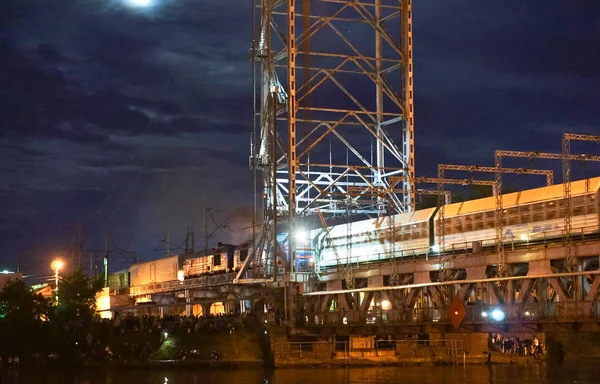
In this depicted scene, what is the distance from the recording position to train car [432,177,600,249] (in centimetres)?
5650

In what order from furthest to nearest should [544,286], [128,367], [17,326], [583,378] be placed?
[17,326] → [128,367] → [583,378] → [544,286]

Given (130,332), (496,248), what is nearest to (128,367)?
(130,332)

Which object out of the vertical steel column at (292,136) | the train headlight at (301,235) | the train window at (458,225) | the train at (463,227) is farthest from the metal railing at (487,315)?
the train headlight at (301,235)

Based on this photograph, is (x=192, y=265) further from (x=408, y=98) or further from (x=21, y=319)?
(x=408, y=98)

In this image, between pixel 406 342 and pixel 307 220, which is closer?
pixel 406 342

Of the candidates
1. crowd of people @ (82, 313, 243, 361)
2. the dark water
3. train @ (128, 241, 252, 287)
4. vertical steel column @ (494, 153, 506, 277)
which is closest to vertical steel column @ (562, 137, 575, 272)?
vertical steel column @ (494, 153, 506, 277)

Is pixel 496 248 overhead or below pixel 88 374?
overhead

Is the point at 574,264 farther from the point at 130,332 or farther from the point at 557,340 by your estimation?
the point at 130,332

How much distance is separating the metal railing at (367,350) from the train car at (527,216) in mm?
8072

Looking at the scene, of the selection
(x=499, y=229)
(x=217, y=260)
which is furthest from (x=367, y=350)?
(x=217, y=260)

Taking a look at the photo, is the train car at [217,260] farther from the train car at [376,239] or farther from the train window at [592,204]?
the train window at [592,204]

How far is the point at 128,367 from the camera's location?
71.8m

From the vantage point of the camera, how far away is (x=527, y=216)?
61.2m

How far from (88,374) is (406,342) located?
22.8 m
